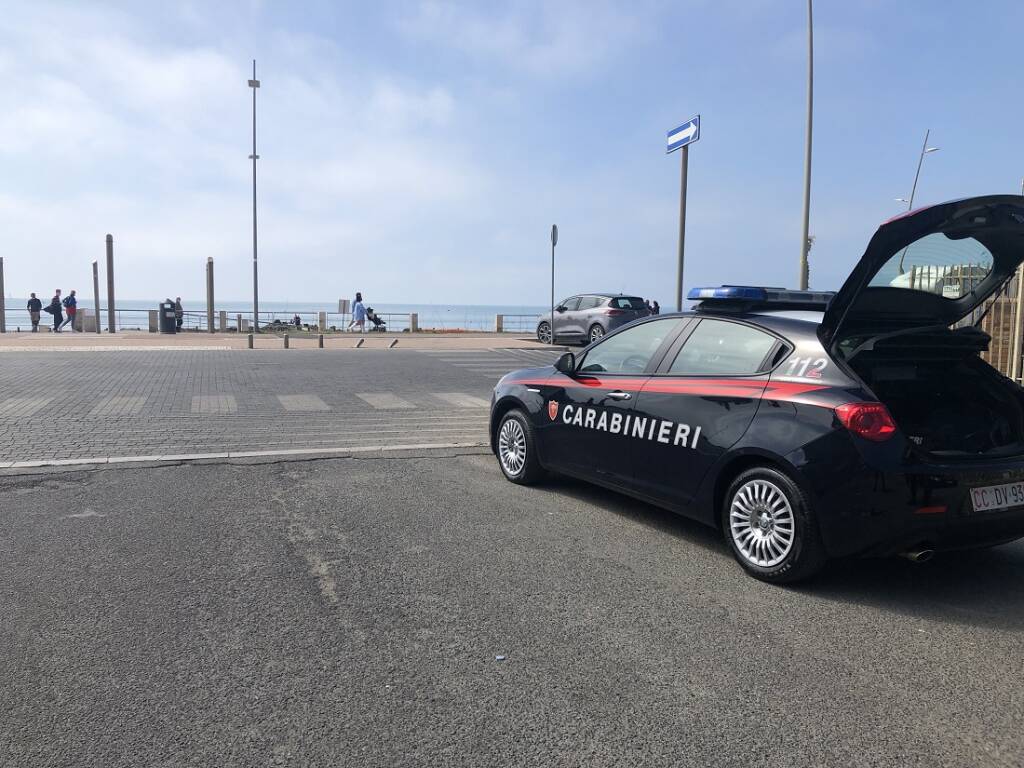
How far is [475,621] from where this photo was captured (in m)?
3.81

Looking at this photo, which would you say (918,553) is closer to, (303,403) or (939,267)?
(939,267)

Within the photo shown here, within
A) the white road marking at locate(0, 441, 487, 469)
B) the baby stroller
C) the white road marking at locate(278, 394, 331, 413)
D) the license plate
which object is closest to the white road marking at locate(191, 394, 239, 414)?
the white road marking at locate(278, 394, 331, 413)

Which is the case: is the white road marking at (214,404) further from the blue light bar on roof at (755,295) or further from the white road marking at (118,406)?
Answer: the blue light bar on roof at (755,295)

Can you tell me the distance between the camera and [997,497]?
418 cm

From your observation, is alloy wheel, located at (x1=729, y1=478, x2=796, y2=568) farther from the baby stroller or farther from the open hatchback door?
Answer: the baby stroller

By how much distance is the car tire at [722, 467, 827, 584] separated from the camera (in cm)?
414

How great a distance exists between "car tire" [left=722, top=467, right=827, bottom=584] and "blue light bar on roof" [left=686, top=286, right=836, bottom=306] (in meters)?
1.17

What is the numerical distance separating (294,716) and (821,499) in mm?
2579

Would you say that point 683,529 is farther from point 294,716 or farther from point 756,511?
point 294,716

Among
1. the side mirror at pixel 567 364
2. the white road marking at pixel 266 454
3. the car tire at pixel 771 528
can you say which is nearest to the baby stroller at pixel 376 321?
the white road marking at pixel 266 454

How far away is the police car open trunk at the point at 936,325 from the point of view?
428 cm

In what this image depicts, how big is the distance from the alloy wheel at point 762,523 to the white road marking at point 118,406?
8263 mm

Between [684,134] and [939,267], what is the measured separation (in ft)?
35.8

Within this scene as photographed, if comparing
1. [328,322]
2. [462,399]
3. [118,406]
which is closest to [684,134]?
[462,399]
